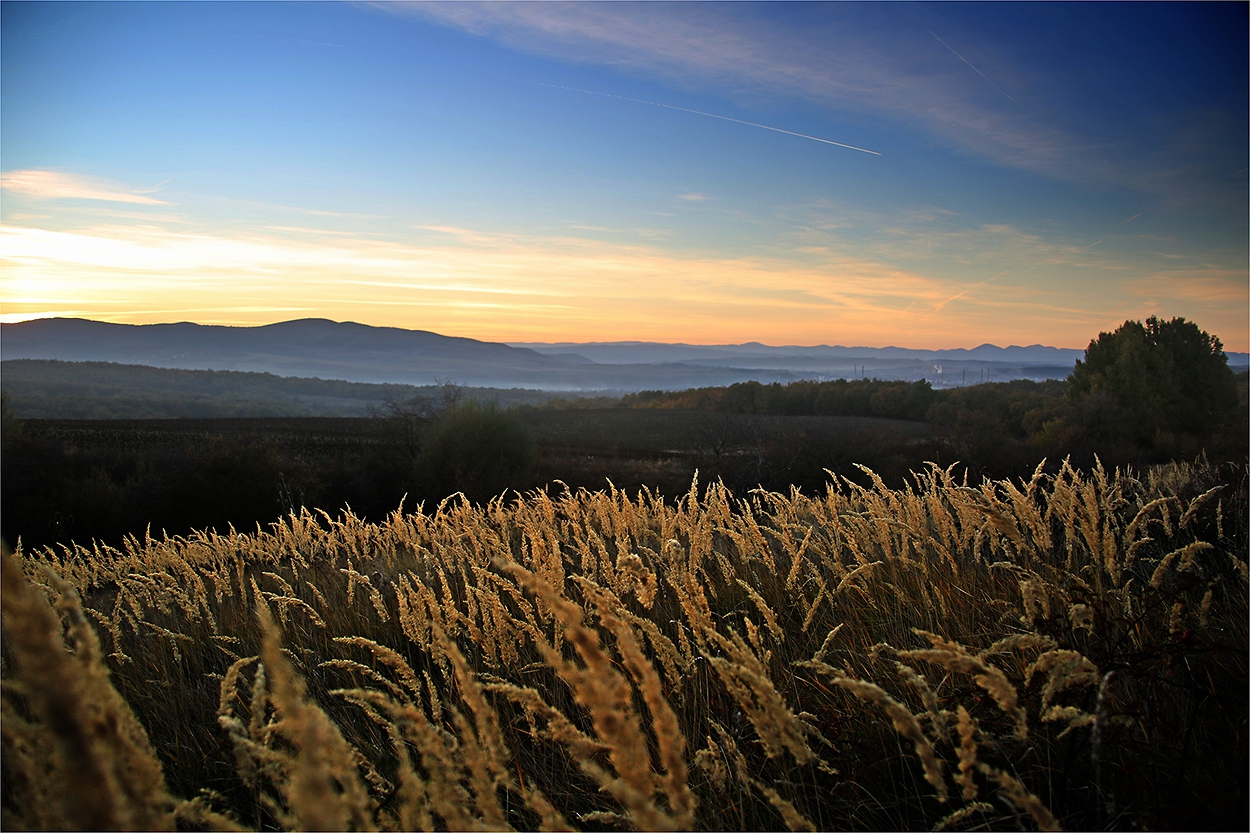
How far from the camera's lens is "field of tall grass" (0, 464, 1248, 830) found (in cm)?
113

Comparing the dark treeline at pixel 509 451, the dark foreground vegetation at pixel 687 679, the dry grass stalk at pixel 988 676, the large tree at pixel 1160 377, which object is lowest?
the dark treeline at pixel 509 451

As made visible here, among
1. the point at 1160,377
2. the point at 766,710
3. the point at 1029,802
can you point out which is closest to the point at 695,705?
the point at 766,710

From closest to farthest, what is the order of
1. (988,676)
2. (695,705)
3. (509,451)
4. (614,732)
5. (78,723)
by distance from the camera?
(78,723) < (614,732) < (988,676) < (695,705) < (509,451)

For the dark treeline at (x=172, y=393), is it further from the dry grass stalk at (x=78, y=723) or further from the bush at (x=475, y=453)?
the dry grass stalk at (x=78, y=723)

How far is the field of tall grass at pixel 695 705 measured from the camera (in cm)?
113

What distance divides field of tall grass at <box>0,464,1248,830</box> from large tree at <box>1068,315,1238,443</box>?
51.4 meters

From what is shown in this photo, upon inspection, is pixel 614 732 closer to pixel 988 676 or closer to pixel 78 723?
pixel 78 723

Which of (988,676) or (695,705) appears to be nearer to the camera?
(988,676)

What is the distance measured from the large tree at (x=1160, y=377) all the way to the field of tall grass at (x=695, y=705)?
5141 centimetres

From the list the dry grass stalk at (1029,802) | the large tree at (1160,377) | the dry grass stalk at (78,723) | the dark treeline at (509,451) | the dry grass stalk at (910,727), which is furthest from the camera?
the large tree at (1160,377)

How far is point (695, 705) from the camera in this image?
2.24 m

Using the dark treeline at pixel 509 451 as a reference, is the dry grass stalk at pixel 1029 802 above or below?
above

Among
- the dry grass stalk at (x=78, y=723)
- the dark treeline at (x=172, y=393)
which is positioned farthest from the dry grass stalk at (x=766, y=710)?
the dark treeline at (x=172, y=393)

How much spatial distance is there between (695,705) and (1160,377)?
61.5 metres
